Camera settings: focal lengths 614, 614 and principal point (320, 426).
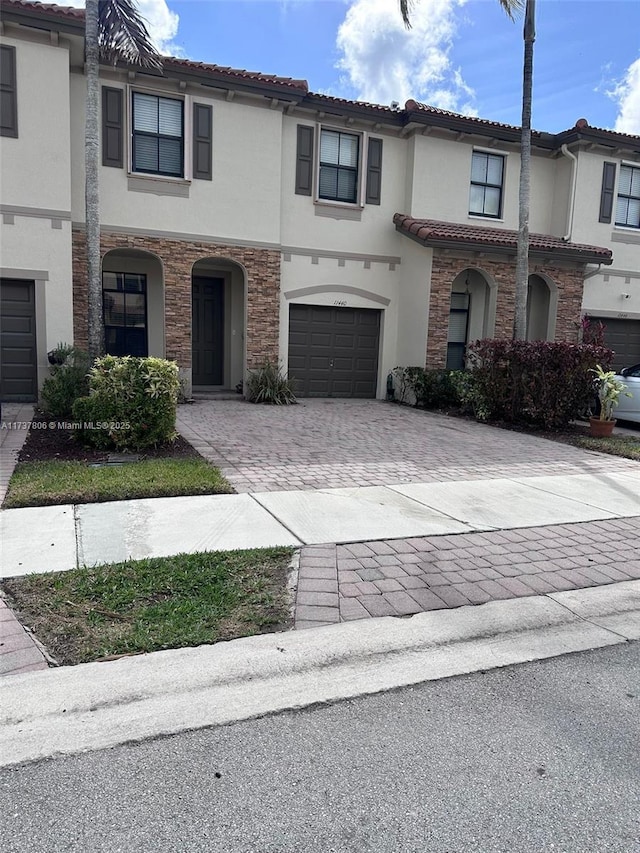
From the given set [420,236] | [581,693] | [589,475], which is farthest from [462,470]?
[420,236]

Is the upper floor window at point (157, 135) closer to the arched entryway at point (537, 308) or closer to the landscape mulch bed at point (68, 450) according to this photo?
the landscape mulch bed at point (68, 450)

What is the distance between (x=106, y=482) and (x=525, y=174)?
11887mm

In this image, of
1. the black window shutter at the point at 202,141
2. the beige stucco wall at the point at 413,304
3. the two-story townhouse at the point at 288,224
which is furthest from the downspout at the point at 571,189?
the black window shutter at the point at 202,141

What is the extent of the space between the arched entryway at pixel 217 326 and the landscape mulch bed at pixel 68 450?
23.2 ft

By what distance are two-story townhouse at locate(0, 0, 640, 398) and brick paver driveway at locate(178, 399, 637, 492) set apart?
2.92 metres

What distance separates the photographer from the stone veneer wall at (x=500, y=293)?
15.2 m

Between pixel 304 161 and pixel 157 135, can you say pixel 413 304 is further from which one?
pixel 157 135

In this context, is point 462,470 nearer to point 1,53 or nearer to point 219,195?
point 219,195

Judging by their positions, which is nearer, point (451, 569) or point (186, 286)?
point (451, 569)

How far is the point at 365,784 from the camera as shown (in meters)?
2.57

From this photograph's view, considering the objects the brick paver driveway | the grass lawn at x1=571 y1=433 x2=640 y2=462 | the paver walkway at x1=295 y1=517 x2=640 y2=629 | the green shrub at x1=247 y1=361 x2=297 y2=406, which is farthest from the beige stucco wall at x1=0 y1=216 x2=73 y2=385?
the grass lawn at x1=571 y1=433 x2=640 y2=462

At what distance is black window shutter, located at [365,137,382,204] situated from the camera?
15.8 m

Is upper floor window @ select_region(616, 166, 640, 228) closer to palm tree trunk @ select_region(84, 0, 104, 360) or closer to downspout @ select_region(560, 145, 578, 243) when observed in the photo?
downspout @ select_region(560, 145, 578, 243)

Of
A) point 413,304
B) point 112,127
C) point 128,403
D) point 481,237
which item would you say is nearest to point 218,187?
point 112,127
